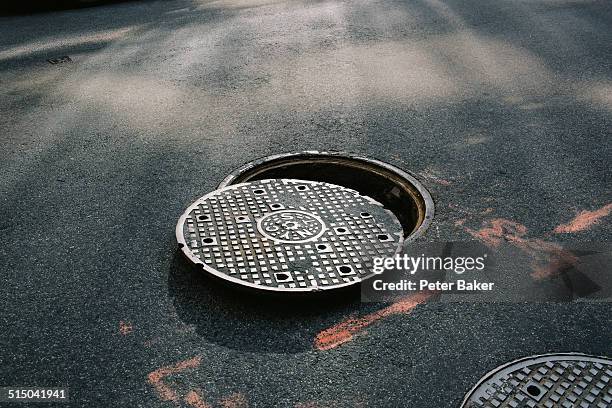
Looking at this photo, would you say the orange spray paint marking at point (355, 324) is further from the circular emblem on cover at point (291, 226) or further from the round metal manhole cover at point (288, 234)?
the circular emblem on cover at point (291, 226)

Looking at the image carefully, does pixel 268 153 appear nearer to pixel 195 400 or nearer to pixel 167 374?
pixel 167 374

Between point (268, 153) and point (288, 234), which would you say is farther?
point (268, 153)

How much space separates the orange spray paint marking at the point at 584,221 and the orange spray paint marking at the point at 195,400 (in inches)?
79.6

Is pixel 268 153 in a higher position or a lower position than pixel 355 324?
higher

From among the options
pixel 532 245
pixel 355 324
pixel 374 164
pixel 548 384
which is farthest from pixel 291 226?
pixel 548 384

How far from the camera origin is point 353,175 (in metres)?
3.85

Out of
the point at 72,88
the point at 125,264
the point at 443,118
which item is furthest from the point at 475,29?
the point at 125,264

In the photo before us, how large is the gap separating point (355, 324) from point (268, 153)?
68.1 inches

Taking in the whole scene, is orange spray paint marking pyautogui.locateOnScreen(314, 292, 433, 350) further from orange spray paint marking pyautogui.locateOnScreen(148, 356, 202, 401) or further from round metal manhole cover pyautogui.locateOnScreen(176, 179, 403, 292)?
orange spray paint marking pyautogui.locateOnScreen(148, 356, 202, 401)

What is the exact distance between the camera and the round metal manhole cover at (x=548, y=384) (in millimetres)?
2225

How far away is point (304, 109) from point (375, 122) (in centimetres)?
62

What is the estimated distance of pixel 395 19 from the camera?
23.9ft

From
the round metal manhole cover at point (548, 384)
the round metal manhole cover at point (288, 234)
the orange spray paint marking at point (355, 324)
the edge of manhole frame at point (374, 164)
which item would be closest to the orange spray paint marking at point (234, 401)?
the orange spray paint marking at point (355, 324)

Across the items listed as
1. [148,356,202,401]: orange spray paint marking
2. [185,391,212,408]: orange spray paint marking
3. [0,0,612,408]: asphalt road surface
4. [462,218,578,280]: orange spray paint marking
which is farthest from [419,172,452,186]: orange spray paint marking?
[185,391,212,408]: orange spray paint marking
